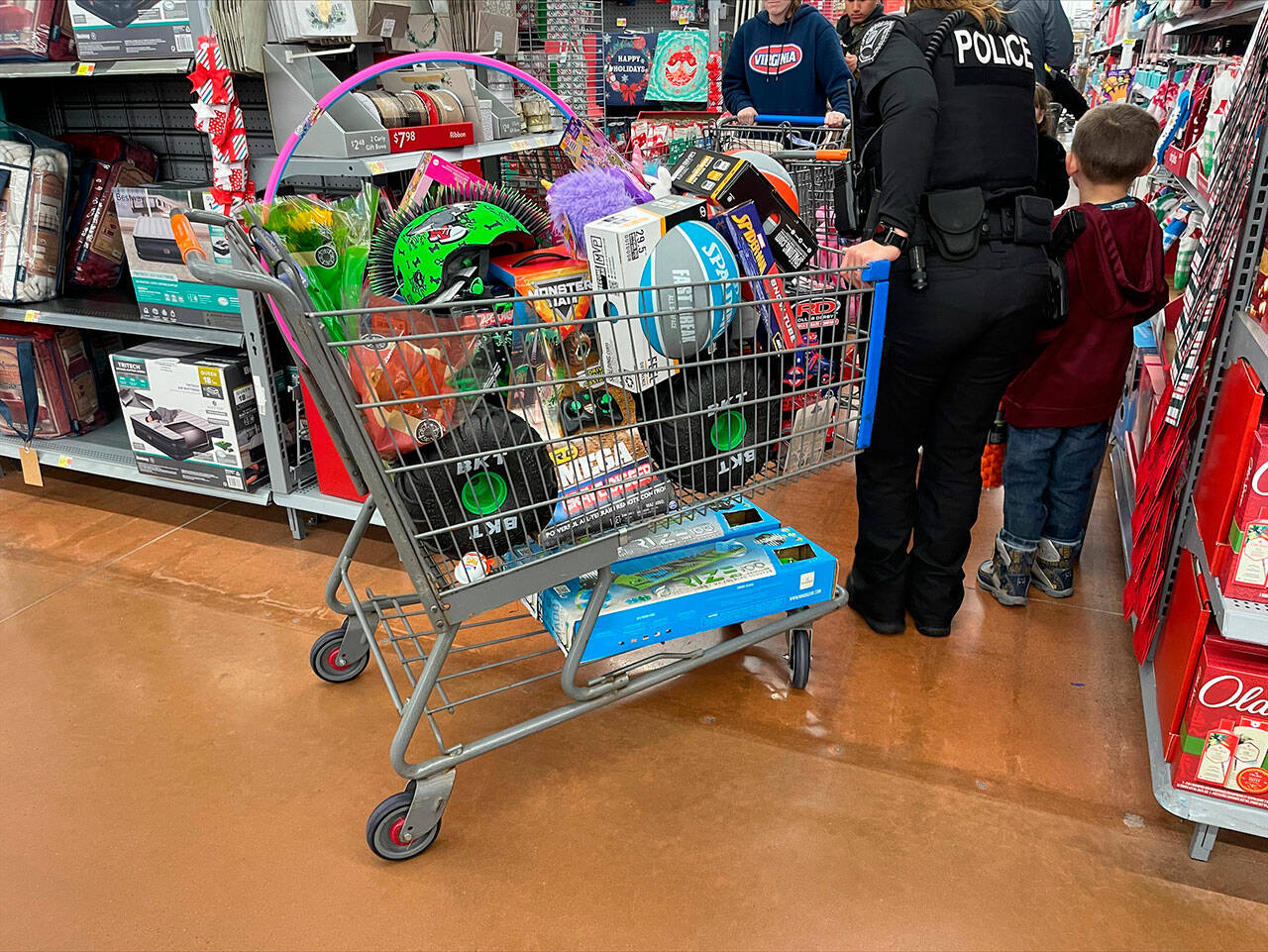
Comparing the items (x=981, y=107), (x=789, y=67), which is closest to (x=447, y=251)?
(x=981, y=107)

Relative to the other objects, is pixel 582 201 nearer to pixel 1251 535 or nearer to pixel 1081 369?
pixel 1251 535

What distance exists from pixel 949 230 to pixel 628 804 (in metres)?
1.51

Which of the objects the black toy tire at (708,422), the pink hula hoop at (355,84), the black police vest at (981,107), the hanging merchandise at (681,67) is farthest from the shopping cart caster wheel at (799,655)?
the hanging merchandise at (681,67)

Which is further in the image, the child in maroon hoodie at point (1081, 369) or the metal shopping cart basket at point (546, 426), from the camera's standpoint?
the child in maroon hoodie at point (1081, 369)

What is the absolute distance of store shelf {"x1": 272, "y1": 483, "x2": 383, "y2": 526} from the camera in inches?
116

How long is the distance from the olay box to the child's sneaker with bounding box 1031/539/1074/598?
0.96 meters

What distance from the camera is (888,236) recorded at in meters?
2.04

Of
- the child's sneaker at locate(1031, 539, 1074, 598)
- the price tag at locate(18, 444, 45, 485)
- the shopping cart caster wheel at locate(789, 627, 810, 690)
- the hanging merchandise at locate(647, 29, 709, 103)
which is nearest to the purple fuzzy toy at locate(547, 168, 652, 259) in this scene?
the shopping cart caster wheel at locate(789, 627, 810, 690)

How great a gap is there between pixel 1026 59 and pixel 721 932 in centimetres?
204

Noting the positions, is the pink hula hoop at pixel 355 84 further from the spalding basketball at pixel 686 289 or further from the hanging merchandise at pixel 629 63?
the hanging merchandise at pixel 629 63

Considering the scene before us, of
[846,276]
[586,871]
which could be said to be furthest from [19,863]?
[846,276]

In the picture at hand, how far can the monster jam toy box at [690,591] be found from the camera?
2.03 m

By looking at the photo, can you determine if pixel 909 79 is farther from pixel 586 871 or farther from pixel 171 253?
pixel 171 253

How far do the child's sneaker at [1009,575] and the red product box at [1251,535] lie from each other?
96cm
